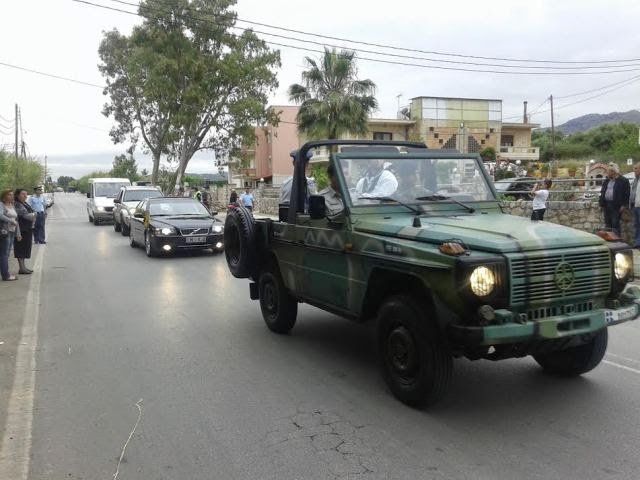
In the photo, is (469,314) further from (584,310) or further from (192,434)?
(192,434)

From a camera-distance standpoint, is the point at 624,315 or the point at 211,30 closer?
the point at 624,315

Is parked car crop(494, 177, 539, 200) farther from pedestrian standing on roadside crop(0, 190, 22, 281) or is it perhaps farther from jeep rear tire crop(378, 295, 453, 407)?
jeep rear tire crop(378, 295, 453, 407)

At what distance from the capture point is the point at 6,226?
34.8 ft

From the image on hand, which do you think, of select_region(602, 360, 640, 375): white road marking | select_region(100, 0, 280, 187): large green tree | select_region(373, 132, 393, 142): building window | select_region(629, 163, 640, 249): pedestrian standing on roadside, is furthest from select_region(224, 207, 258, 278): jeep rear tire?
select_region(373, 132, 393, 142): building window

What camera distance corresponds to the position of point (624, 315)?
443 cm

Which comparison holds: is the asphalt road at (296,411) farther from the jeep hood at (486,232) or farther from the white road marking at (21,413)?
the jeep hood at (486,232)

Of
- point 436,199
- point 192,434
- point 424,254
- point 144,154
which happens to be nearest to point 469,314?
point 424,254

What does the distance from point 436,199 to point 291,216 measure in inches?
63.4

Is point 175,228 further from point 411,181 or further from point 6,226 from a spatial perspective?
point 411,181

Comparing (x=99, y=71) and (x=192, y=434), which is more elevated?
(x=99, y=71)

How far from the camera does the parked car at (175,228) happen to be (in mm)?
14242

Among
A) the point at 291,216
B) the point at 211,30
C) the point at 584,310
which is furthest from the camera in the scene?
the point at 211,30

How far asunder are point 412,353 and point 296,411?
984 millimetres

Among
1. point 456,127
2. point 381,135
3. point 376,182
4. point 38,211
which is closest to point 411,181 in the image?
point 376,182
